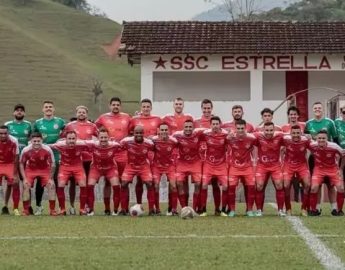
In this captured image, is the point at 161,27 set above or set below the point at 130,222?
above

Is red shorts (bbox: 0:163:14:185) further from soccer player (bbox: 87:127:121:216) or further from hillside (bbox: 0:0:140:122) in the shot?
hillside (bbox: 0:0:140:122)

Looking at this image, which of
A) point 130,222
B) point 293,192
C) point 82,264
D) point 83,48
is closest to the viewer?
point 82,264

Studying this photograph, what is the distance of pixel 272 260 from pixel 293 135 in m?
5.17

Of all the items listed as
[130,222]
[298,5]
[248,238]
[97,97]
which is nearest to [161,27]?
[130,222]

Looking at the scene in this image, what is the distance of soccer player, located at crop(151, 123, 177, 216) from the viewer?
14.2 metres

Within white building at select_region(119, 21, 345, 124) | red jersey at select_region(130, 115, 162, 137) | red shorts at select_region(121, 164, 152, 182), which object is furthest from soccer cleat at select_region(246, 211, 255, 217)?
white building at select_region(119, 21, 345, 124)

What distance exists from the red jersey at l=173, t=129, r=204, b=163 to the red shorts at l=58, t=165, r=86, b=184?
5.09 feet

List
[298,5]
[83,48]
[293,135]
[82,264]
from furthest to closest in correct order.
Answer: [83,48], [298,5], [293,135], [82,264]

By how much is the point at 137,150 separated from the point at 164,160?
45 cm

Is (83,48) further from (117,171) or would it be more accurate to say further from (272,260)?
(272,260)

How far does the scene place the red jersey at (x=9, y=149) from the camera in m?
14.5

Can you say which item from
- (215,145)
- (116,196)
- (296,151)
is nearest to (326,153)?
(296,151)

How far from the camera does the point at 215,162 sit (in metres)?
14.2

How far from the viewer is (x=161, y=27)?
3039 centimetres
